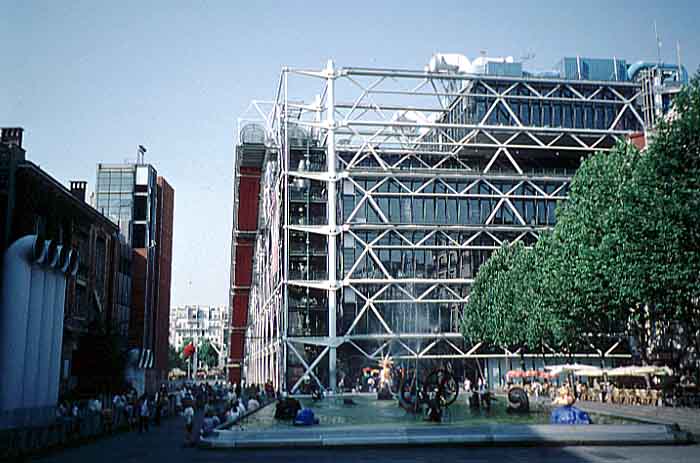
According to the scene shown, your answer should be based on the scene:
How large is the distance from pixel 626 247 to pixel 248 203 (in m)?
67.2

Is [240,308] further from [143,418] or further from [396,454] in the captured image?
[396,454]

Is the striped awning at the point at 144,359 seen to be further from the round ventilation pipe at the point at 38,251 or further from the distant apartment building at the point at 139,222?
the round ventilation pipe at the point at 38,251

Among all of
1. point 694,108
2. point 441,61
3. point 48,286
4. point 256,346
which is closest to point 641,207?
point 694,108

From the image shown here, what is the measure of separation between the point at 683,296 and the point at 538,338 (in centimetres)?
1889

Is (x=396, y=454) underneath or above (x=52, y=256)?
underneath

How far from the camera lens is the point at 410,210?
77375mm

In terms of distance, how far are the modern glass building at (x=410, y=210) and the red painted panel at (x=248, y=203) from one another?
43.5ft

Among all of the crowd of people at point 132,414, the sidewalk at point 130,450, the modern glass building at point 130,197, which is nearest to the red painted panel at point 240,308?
the modern glass building at point 130,197

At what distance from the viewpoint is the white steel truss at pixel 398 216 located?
74.9 meters

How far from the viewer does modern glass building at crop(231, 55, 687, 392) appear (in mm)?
75000

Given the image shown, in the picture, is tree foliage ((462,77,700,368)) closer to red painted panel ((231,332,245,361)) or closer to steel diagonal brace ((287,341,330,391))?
steel diagonal brace ((287,341,330,391))

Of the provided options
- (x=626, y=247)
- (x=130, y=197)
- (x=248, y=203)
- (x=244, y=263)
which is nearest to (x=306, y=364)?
(x=130, y=197)

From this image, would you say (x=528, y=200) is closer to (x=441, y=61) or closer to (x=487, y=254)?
(x=487, y=254)

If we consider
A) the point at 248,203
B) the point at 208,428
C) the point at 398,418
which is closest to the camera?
the point at 208,428
